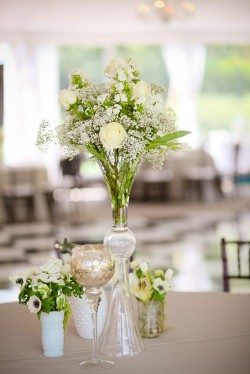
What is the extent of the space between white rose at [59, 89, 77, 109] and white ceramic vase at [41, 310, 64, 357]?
0.61 m

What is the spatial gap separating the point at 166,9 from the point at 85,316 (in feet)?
29.9

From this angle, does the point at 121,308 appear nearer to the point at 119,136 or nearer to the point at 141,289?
the point at 141,289

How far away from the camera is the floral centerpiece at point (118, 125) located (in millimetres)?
2123

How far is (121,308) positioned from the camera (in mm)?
2143

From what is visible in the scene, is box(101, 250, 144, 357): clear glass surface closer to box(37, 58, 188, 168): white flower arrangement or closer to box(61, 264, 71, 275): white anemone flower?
box(61, 264, 71, 275): white anemone flower

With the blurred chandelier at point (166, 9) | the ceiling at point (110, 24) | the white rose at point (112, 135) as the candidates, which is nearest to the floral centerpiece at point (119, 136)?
the white rose at point (112, 135)

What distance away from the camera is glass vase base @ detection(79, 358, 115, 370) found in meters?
2.00

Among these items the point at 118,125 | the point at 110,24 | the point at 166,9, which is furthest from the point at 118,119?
the point at 110,24

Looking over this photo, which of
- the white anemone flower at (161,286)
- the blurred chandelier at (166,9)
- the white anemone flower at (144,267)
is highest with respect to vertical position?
the blurred chandelier at (166,9)

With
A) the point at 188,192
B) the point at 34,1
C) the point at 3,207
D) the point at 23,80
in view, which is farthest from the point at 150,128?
the point at 23,80

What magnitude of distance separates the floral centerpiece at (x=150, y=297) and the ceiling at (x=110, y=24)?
31.0 feet

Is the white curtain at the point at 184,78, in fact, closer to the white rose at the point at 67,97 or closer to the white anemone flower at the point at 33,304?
the white rose at the point at 67,97

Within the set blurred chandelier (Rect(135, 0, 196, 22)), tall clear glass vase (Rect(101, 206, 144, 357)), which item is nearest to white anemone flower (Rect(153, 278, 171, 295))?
tall clear glass vase (Rect(101, 206, 144, 357))

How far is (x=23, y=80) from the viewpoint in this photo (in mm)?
14297
